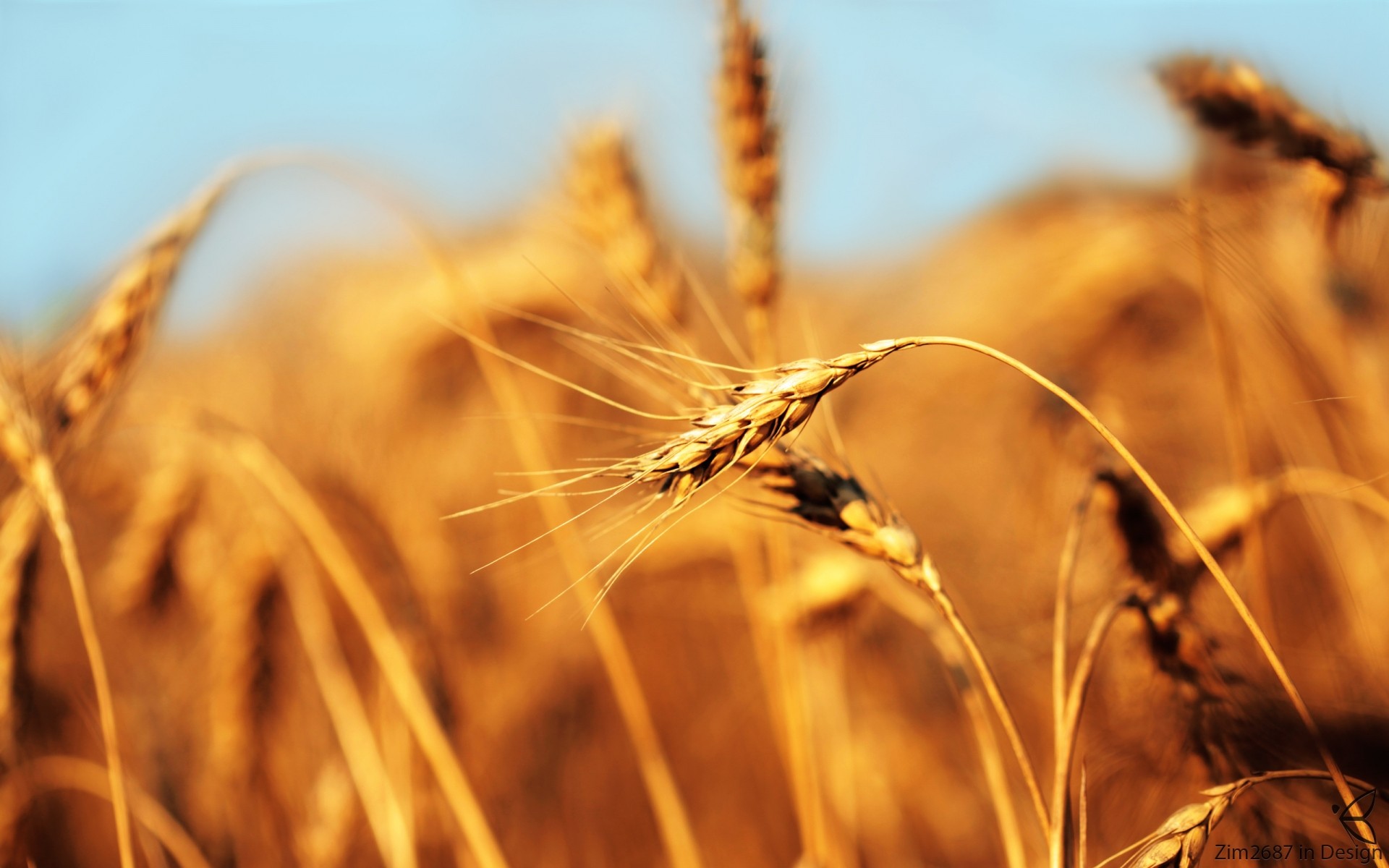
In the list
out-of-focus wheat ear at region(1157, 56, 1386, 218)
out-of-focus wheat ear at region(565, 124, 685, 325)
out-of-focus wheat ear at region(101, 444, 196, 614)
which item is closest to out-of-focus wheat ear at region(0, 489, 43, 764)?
out-of-focus wheat ear at region(101, 444, 196, 614)

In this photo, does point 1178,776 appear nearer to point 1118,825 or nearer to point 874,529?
point 1118,825

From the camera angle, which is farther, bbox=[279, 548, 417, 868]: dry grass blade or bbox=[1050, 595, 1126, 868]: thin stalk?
bbox=[279, 548, 417, 868]: dry grass blade

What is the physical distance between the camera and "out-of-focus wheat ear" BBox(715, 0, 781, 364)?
1425 millimetres

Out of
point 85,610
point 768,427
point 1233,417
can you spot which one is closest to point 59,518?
point 85,610

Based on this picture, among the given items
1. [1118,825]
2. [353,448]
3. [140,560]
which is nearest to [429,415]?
[353,448]

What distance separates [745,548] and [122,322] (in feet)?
4.07

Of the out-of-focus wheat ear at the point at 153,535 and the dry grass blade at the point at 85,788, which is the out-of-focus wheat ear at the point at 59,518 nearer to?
the dry grass blade at the point at 85,788

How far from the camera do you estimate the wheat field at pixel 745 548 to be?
105 centimetres

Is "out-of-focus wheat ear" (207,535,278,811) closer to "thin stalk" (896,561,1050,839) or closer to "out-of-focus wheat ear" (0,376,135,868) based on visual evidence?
"out-of-focus wheat ear" (0,376,135,868)

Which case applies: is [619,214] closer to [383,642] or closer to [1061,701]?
[383,642]

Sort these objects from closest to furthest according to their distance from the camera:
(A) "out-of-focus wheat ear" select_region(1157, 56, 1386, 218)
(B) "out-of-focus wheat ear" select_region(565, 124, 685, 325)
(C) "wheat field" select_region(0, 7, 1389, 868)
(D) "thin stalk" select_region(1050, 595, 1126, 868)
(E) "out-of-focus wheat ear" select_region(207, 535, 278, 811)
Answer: (D) "thin stalk" select_region(1050, 595, 1126, 868)
(C) "wheat field" select_region(0, 7, 1389, 868)
(A) "out-of-focus wheat ear" select_region(1157, 56, 1386, 218)
(B) "out-of-focus wheat ear" select_region(565, 124, 685, 325)
(E) "out-of-focus wheat ear" select_region(207, 535, 278, 811)

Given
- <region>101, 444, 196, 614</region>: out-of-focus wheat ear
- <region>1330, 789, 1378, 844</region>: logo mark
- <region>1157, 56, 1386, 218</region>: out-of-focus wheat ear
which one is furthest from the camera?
<region>101, 444, 196, 614</region>: out-of-focus wheat ear

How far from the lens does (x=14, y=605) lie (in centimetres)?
141

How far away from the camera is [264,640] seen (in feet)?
6.91
